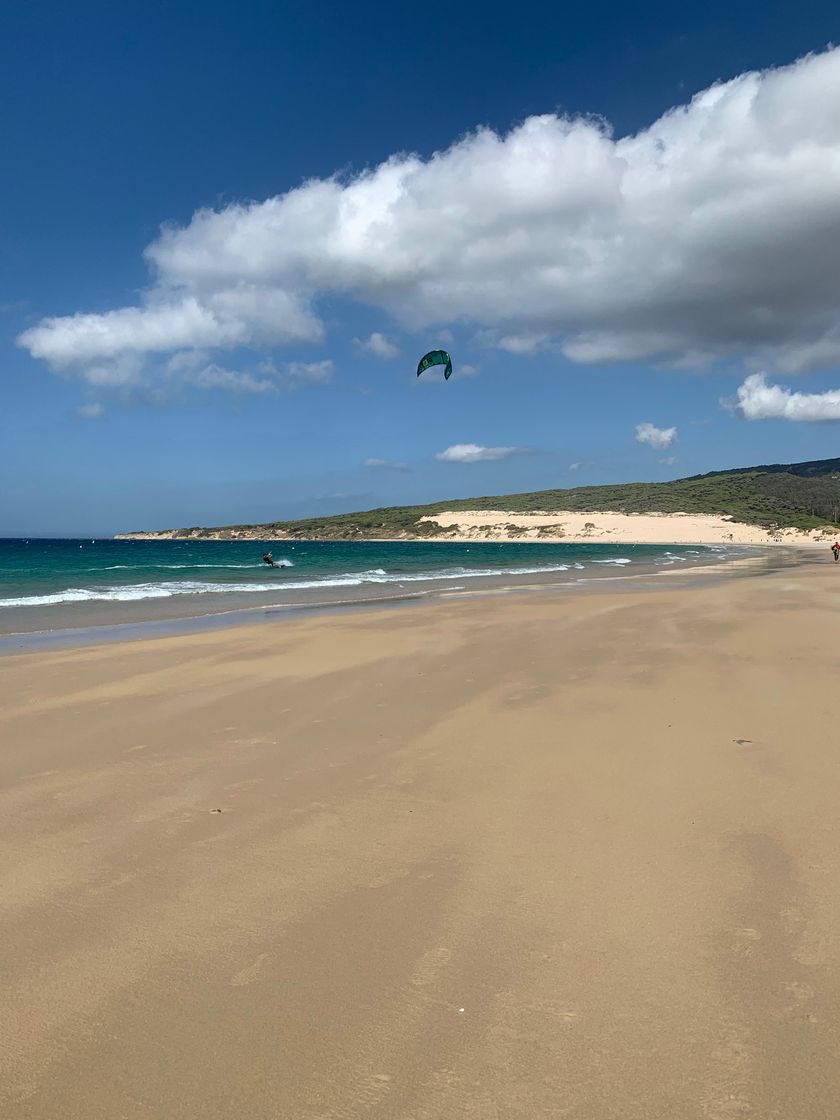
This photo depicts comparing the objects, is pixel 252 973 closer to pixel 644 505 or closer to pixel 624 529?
pixel 624 529

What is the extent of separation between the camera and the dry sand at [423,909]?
2.63 m

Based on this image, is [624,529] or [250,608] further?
[624,529]

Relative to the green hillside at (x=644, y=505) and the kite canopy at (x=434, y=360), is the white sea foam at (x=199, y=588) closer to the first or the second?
the kite canopy at (x=434, y=360)

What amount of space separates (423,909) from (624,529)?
338 ft

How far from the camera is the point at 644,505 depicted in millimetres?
127688

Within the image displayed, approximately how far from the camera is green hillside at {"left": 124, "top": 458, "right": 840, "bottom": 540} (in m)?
116

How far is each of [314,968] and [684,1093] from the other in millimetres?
1599

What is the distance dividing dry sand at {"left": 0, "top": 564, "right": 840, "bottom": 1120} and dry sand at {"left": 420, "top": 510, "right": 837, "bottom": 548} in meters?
83.6

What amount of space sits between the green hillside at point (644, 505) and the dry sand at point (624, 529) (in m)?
5.22

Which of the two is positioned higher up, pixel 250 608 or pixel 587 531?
pixel 587 531

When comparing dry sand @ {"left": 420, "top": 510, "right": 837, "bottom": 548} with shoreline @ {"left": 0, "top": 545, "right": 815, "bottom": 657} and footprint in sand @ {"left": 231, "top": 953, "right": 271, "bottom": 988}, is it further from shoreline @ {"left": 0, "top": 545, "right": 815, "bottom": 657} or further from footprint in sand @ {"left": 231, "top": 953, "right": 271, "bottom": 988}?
footprint in sand @ {"left": 231, "top": 953, "right": 271, "bottom": 988}

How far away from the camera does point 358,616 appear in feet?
58.2

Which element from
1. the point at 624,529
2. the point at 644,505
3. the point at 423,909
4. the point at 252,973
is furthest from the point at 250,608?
the point at 644,505

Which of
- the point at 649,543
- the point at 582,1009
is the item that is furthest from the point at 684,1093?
the point at 649,543
